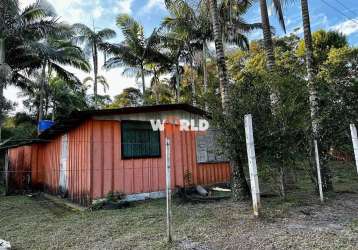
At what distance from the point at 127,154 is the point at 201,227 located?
3.92 m

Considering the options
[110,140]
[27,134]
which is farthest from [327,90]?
Result: [27,134]

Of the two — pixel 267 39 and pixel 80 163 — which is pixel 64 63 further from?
pixel 267 39

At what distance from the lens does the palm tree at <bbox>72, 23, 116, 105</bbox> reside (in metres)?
19.6

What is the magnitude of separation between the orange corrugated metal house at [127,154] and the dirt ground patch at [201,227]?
112cm

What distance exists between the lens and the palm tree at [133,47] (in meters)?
19.3

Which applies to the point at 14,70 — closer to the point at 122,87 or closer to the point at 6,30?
the point at 6,30

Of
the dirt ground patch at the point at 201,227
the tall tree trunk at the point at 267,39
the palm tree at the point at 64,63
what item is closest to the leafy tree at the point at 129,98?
the palm tree at the point at 64,63

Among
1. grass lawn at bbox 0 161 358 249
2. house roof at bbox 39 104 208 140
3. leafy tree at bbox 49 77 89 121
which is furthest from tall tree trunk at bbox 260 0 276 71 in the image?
leafy tree at bbox 49 77 89 121

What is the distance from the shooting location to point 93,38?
19.8 meters

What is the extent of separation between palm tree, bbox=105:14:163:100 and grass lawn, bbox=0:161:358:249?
46.6 feet

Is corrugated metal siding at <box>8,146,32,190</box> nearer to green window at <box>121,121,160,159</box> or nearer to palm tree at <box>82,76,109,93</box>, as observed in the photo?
green window at <box>121,121,160,159</box>

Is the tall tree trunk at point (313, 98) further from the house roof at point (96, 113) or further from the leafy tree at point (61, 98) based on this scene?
the leafy tree at point (61, 98)

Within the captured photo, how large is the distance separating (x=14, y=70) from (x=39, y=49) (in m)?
5.01

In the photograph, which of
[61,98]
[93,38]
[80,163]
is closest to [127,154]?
[80,163]
